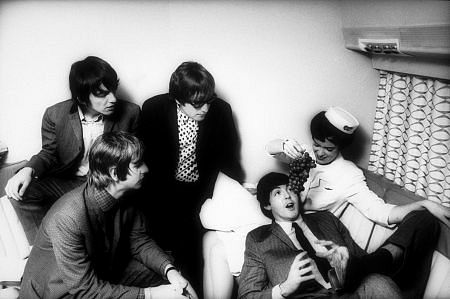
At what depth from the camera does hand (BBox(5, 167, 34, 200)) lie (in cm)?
153

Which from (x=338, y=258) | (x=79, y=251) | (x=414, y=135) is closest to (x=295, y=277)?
(x=338, y=258)

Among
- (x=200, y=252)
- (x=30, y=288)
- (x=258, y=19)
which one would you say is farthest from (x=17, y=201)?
(x=258, y=19)

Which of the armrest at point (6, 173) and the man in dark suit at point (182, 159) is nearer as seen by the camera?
the man in dark suit at point (182, 159)

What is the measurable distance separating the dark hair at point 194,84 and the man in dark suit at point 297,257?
0.44 metres

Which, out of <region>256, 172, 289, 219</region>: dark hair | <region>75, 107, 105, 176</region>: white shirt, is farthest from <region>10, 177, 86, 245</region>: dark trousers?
<region>256, 172, 289, 219</region>: dark hair

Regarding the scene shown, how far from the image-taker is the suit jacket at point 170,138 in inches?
69.1

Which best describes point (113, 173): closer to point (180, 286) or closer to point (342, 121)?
point (180, 286)

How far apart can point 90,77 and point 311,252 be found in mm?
1123

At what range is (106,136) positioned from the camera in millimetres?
1295

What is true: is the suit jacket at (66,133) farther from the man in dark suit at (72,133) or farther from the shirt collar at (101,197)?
the shirt collar at (101,197)

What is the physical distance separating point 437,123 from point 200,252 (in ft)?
3.95

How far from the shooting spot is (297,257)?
4.39 feet

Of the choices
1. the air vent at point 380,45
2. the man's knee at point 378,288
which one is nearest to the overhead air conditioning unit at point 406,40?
the air vent at point 380,45

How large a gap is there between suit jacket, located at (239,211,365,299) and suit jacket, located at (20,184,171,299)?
305mm
